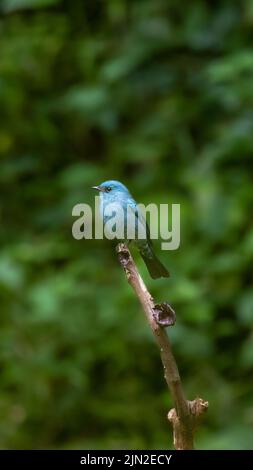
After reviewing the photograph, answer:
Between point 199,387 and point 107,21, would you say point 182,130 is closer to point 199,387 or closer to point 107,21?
point 107,21

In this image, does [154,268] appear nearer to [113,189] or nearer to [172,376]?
[113,189]

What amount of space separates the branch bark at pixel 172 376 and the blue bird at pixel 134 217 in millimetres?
341

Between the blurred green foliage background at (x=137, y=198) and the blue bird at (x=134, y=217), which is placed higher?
the blurred green foliage background at (x=137, y=198)

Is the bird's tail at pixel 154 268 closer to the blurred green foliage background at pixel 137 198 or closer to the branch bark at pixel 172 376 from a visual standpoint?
the branch bark at pixel 172 376

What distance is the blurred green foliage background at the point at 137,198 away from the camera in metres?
4.36

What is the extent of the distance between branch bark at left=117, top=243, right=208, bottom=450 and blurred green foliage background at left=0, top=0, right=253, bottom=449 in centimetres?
205

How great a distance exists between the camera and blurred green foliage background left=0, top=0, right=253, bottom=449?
4363mm

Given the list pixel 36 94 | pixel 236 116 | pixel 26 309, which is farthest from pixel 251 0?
pixel 26 309

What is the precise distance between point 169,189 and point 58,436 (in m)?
1.39

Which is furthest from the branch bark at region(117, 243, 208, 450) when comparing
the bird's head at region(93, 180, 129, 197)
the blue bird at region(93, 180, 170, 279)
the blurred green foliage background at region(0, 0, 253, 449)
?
the blurred green foliage background at region(0, 0, 253, 449)

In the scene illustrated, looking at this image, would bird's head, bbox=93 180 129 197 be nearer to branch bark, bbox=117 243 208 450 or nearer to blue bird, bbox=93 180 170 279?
blue bird, bbox=93 180 170 279

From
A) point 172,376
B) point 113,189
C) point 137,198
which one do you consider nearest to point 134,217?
point 113,189

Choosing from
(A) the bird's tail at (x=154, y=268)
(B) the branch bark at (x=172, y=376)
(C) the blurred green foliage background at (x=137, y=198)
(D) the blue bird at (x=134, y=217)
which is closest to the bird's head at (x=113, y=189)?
(D) the blue bird at (x=134, y=217)

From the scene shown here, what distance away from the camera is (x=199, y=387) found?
14.6ft
